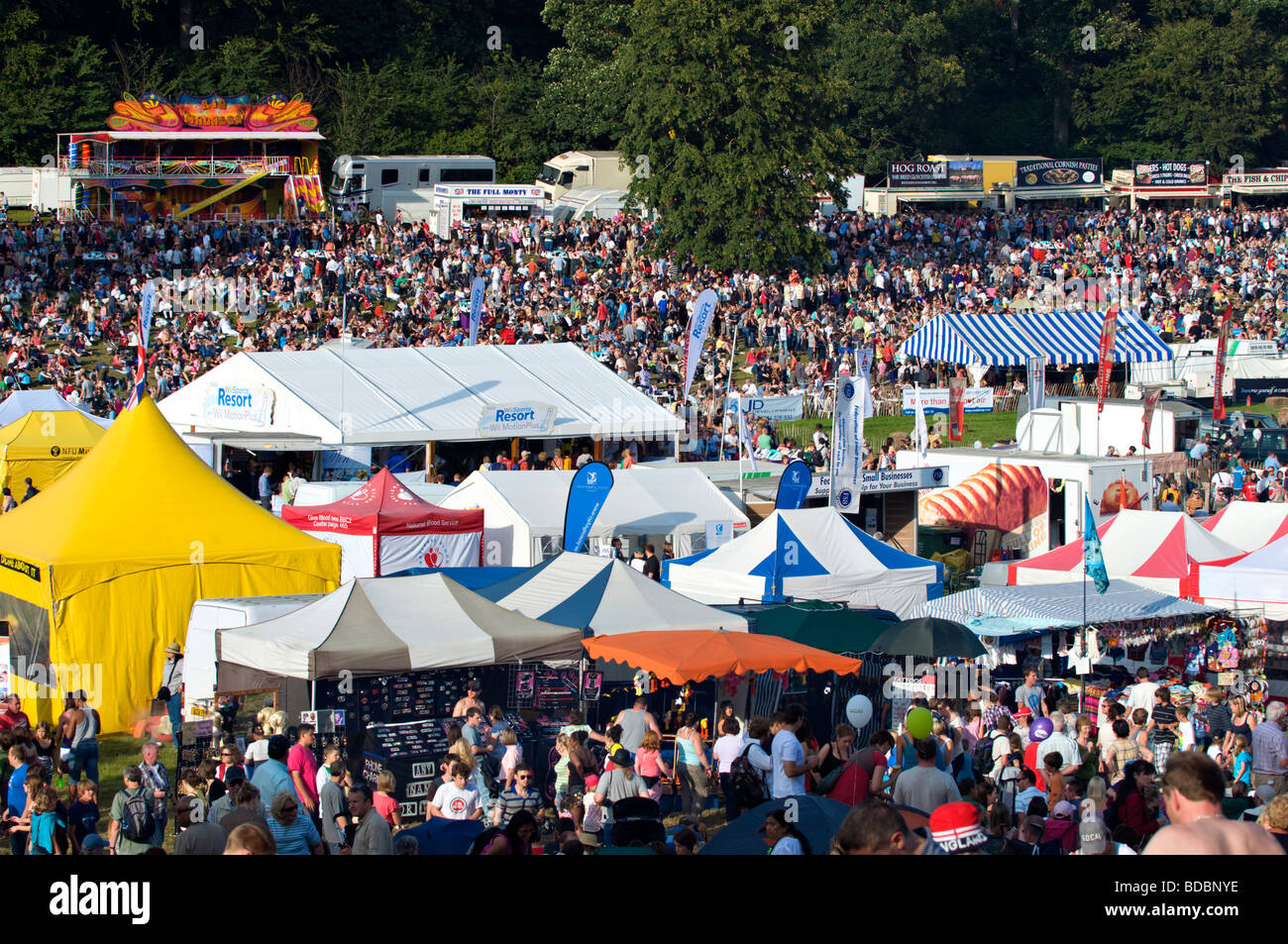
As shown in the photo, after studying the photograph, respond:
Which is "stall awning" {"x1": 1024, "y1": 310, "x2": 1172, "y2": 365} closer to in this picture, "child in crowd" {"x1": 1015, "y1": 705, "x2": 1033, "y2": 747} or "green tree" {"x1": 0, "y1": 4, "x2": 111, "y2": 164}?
"child in crowd" {"x1": 1015, "y1": 705, "x2": 1033, "y2": 747}

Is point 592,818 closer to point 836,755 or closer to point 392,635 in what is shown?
point 836,755

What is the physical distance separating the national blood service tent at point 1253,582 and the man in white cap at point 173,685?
982 centimetres

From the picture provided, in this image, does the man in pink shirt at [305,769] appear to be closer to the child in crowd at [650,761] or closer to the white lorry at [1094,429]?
the child in crowd at [650,761]

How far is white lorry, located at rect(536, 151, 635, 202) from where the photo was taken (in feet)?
187

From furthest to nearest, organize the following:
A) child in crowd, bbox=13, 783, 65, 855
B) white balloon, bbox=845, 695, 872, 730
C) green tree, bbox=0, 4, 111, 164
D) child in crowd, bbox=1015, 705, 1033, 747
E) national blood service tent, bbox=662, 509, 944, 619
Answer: green tree, bbox=0, 4, 111, 164
national blood service tent, bbox=662, 509, 944, 619
child in crowd, bbox=1015, 705, 1033, 747
white balloon, bbox=845, 695, 872, 730
child in crowd, bbox=13, 783, 65, 855

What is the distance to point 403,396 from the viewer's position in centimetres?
2553

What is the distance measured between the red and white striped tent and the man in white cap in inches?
340

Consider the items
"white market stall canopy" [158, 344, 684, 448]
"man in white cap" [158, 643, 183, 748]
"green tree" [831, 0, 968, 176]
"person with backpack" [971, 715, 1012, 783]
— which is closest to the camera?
"person with backpack" [971, 715, 1012, 783]

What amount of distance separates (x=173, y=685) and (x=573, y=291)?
2633cm
